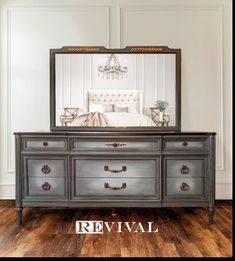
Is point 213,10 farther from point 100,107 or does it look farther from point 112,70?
point 100,107

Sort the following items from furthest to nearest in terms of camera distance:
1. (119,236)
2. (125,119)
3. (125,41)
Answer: (125,41), (125,119), (119,236)

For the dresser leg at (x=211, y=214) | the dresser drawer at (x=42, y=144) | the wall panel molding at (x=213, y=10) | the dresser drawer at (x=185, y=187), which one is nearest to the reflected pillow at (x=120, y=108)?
the dresser drawer at (x=42, y=144)

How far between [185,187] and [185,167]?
0.55ft

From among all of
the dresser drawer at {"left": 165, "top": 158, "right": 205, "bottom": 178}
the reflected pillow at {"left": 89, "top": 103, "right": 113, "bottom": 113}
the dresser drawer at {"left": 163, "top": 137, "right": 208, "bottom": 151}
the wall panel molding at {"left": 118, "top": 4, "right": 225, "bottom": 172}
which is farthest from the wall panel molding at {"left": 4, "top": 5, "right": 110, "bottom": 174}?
the dresser drawer at {"left": 165, "top": 158, "right": 205, "bottom": 178}

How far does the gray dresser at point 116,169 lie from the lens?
266cm

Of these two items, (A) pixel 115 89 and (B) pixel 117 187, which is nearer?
(B) pixel 117 187

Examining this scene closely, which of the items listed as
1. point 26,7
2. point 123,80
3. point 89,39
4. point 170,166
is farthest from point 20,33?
point 170,166

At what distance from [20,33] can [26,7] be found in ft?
0.95

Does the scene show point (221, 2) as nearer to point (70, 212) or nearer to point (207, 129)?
point (207, 129)

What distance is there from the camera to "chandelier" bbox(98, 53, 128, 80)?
308 centimetres

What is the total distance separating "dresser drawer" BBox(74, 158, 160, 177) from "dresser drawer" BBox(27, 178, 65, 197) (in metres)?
0.17

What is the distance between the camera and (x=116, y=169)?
8.77 feet

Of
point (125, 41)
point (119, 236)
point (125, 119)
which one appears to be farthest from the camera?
point (125, 41)

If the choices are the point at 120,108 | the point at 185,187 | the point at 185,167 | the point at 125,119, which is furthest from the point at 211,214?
the point at 120,108
